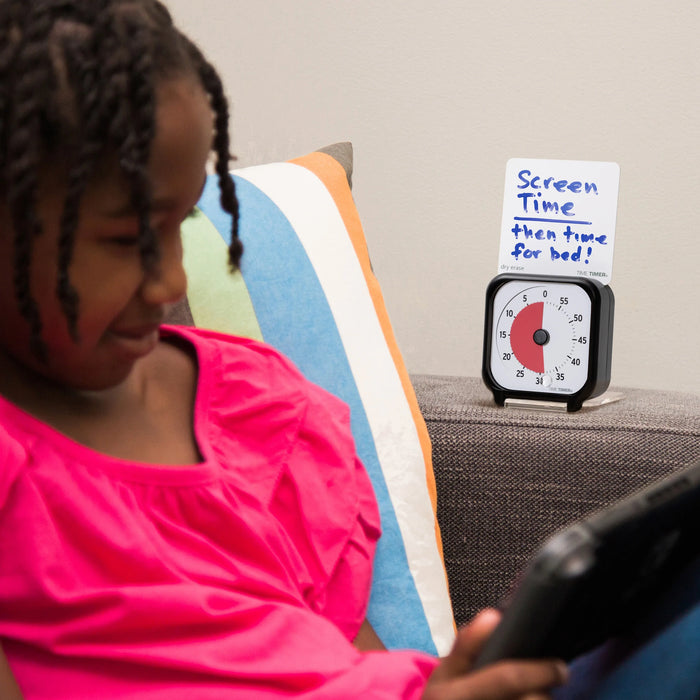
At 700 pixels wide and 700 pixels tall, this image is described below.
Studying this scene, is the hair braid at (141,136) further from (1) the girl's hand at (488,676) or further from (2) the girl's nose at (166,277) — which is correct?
(1) the girl's hand at (488,676)

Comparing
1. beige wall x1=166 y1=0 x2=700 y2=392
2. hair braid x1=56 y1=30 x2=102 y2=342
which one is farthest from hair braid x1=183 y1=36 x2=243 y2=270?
beige wall x1=166 y1=0 x2=700 y2=392

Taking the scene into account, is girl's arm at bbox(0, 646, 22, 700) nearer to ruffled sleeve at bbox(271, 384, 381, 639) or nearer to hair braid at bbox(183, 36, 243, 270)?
ruffled sleeve at bbox(271, 384, 381, 639)

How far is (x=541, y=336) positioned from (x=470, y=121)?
51 cm

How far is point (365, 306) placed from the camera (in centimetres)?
95

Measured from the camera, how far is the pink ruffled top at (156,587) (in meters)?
0.58

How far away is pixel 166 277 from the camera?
0.60 meters

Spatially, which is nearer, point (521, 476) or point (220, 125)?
point (220, 125)

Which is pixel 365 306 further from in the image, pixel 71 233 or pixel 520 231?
pixel 71 233

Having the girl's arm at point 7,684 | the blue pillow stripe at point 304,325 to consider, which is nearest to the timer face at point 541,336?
the blue pillow stripe at point 304,325

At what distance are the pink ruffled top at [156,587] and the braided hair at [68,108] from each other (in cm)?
9

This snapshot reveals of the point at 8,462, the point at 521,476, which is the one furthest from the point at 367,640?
the point at 8,462

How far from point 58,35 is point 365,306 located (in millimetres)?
445

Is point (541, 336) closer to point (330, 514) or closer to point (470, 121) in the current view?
point (330, 514)

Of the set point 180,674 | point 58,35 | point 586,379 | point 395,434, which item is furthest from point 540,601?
point 586,379
